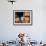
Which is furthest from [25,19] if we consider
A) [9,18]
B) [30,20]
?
[9,18]

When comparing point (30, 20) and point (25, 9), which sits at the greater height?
point (25, 9)

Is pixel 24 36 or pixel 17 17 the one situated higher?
pixel 17 17

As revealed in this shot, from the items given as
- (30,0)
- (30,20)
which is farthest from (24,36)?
(30,0)

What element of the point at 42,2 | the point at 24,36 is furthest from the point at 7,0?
the point at 24,36

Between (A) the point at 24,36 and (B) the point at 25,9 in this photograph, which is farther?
(B) the point at 25,9

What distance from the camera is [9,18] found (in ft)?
16.1

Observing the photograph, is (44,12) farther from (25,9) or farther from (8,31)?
(8,31)

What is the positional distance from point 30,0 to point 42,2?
46 cm

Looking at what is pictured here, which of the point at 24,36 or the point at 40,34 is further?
the point at 40,34

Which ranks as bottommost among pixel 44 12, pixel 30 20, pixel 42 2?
pixel 30 20

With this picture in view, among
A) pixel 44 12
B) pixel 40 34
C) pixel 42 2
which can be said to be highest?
pixel 42 2

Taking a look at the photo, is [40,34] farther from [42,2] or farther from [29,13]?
[42,2]

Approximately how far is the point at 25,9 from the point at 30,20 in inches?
17.8

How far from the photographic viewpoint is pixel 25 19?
491cm
